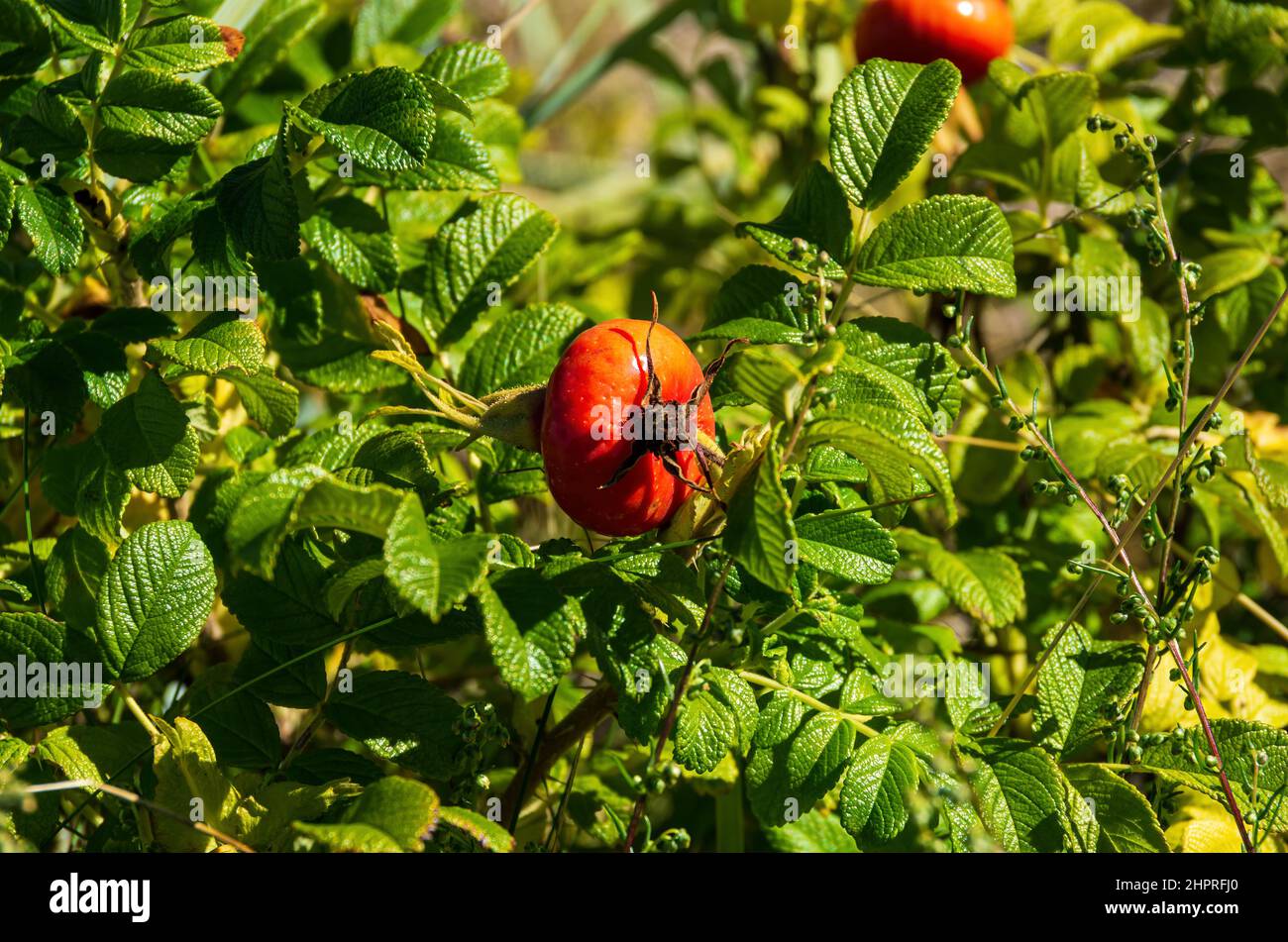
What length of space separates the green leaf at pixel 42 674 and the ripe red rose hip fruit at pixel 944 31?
1.23 meters

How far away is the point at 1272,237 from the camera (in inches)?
60.3

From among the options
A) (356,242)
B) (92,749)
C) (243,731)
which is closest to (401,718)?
(243,731)

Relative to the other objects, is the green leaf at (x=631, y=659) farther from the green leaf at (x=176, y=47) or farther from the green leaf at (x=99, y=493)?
the green leaf at (x=176, y=47)

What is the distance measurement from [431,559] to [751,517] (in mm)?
201

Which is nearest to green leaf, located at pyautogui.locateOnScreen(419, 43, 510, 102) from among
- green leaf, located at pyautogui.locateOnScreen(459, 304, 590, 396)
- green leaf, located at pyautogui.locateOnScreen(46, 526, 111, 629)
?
green leaf, located at pyautogui.locateOnScreen(459, 304, 590, 396)

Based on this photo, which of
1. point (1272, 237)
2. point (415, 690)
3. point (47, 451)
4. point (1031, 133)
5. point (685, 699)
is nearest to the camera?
point (685, 699)

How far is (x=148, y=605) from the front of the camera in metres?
0.94

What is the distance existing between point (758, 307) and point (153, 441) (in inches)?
20.3

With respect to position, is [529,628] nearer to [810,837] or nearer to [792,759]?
[792,759]

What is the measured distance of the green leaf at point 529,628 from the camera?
0.79 metres

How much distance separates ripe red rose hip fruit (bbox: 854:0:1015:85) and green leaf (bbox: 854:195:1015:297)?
693 millimetres
